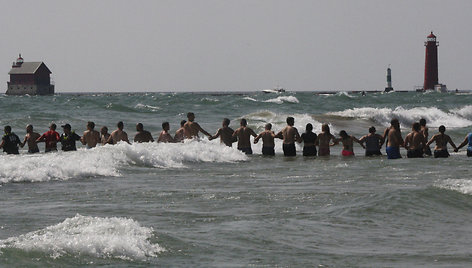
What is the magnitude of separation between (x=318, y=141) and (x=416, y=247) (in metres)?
12.1

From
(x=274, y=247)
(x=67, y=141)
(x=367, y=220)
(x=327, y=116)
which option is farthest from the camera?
(x=327, y=116)

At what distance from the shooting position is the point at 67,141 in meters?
20.4

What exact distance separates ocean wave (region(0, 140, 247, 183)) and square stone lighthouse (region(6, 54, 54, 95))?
12389 centimetres

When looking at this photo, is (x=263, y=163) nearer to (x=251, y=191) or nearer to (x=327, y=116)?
(x=251, y=191)

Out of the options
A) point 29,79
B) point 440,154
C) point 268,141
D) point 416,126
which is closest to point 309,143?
point 268,141

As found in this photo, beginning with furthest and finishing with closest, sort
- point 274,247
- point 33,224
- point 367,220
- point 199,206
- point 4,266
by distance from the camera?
point 199,206, point 367,220, point 33,224, point 274,247, point 4,266

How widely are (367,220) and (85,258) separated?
15.1ft

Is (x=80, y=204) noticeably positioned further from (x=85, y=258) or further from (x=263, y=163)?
(x=263, y=163)

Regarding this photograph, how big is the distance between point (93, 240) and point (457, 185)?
809cm

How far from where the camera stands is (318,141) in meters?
21.8

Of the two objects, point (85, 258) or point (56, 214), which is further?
point (56, 214)

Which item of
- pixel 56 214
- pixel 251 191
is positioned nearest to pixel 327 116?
pixel 251 191

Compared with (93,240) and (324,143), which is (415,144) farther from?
(93,240)

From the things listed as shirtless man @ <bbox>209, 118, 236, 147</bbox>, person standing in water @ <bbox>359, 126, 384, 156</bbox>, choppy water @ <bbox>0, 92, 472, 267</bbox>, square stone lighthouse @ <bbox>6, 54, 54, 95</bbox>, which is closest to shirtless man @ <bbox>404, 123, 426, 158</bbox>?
choppy water @ <bbox>0, 92, 472, 267</bbox>
